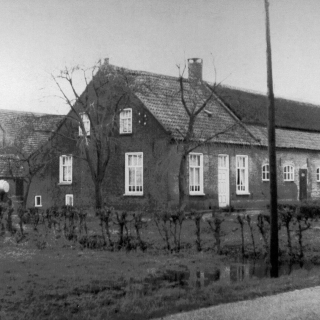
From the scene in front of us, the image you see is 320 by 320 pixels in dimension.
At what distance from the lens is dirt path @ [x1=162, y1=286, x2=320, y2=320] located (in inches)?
315

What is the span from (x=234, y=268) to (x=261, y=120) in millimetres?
22774

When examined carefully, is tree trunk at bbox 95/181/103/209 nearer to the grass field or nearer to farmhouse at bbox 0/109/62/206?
farmhouse at bbox 0/109/62/206

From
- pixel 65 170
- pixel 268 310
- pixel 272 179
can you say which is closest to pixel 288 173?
pixel 65 170

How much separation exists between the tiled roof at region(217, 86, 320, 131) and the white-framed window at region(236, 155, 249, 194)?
9.07ft

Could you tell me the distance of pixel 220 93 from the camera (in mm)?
35469

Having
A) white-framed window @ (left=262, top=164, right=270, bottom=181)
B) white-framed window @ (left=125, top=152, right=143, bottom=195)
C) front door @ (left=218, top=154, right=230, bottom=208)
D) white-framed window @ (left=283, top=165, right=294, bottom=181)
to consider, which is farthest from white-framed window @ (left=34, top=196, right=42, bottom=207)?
white-framed window @ (left=283, top=165, right=294, bottom=181)

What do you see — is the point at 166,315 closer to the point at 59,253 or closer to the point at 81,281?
the point at 81,281

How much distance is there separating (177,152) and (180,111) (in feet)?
11.4

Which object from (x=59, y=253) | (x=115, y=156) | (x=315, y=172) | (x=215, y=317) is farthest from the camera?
(x=315, y=172)

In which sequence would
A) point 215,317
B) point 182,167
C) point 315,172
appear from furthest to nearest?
point 315,172, point 182,167, point 215,317

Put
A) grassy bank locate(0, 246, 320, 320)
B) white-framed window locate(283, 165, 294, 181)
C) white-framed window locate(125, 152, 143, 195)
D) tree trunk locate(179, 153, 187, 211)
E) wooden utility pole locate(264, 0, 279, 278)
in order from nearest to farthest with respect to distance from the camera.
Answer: grassy bank locate(0, 246, 320, 320)
wooden utility pole locate(264, 0, 279, 278)
tree trunk locate(179, 153, 187, 211)
white-framed window locate(125, 152, 143, 195)
white-framed window locate(283, 165, 294, 181)

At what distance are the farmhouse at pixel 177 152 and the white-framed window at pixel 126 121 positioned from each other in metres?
0.05

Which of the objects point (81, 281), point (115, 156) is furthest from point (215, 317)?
point (115, 156)

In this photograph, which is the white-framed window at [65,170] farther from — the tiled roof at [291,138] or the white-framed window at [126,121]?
the tiled roof at [291,138]
